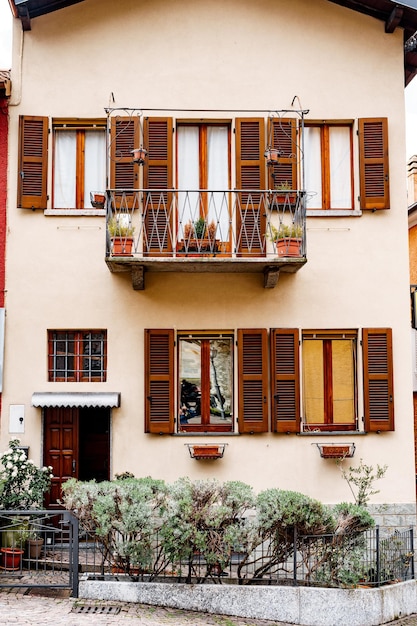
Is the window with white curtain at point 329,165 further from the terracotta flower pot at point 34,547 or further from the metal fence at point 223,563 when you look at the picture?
the terracotta flower pot at point 34,547

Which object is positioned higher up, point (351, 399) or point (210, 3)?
point (210, 3)

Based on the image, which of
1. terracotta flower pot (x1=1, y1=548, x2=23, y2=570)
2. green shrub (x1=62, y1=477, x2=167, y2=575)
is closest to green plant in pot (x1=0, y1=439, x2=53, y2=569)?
terracotta flower pot (x1=1, y1=548, x2=23, y2=570)

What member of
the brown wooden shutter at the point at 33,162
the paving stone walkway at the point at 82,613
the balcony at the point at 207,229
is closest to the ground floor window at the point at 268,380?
the balcony at the point at 207,229

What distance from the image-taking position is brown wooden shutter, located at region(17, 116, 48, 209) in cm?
1283

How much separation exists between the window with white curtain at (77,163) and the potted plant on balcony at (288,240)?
325cm

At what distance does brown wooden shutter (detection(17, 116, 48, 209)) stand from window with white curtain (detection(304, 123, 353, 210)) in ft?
14.9

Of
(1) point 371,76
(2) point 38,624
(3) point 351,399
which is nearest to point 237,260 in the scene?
(3) point 351,399

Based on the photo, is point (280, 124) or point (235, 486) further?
point (280, 124)

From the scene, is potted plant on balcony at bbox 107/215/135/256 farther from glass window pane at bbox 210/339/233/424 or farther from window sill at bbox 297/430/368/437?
window sill at bbox 297/430/368/437

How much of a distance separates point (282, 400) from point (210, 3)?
7034 mm

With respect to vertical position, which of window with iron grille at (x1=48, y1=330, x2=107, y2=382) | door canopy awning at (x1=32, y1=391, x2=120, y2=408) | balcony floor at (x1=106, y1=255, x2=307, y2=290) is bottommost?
door canopy awning at (x1=32, y1=391, x2=120, y2=408)

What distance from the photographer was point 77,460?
1275cm

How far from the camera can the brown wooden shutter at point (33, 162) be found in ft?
42.1

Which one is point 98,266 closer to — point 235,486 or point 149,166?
point 149,166
